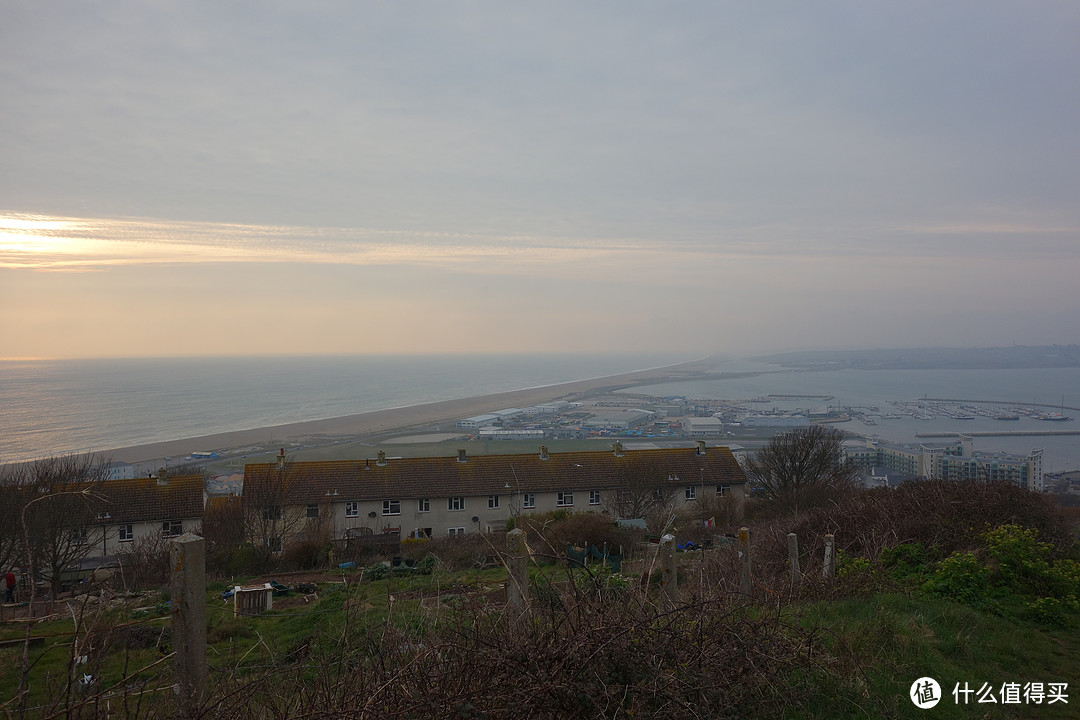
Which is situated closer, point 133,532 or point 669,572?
point 669,572

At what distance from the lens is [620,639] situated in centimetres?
391

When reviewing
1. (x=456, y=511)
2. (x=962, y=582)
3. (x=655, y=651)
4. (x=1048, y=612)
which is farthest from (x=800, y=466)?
(x=655, y=651)

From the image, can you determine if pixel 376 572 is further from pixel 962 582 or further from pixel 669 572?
pixel 962 582

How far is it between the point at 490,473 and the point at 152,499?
1646cm

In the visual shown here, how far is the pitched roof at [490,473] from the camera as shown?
31594 mm

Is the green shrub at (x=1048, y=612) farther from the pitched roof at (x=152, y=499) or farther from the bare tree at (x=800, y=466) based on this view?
the pitched roof at (x=152, y=499)

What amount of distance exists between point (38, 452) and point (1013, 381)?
150m

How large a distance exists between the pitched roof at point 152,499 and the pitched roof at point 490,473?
2.66 m

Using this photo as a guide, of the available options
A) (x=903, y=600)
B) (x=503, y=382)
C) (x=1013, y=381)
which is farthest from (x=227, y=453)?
(x=1013, y=381)

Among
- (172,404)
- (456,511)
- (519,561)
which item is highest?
(519,561)

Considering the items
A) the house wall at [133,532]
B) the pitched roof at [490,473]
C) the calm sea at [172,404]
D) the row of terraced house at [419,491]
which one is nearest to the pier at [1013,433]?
the pitched roof at [490,473]

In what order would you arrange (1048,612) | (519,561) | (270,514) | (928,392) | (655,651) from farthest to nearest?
(928,392), (270,514), (1048,612), (519,561), (655,651)

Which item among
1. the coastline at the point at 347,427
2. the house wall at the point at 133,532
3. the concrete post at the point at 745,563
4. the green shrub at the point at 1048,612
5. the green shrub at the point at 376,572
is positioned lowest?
the coastline at the point at 347,427

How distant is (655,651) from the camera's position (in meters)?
3.98
